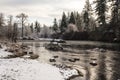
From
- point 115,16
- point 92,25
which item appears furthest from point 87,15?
point 115,16

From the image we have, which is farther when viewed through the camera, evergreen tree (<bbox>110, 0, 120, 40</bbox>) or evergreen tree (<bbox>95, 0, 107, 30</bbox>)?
evergreen tree (<bbox>95, 0, 107, 30</bbox>)

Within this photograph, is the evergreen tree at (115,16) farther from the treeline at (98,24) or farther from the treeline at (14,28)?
the treeline at (14,28)

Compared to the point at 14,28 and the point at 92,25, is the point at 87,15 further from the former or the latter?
the point at 14,28

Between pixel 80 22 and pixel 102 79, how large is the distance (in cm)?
8847

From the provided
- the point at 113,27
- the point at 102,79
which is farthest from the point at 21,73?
the point at 113,27

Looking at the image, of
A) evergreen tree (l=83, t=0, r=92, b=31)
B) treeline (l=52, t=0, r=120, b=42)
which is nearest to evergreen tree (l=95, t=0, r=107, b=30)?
treeline (l=52, t=0, r=120, b=42)

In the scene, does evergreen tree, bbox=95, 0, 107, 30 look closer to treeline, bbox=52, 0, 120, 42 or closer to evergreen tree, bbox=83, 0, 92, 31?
treeline, bbox=52, 0, 120, 42

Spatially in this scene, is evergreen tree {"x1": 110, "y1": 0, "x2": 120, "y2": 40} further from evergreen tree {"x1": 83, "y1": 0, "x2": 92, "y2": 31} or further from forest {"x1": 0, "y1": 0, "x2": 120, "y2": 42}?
evergreen tree {"x1": 83, "y1": 0, "x2": 92, "y2": 31}

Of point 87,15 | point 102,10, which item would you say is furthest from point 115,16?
point 87,15

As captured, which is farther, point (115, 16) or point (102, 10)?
point (102, 10)

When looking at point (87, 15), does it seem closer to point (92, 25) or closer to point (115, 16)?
point (92, 25)

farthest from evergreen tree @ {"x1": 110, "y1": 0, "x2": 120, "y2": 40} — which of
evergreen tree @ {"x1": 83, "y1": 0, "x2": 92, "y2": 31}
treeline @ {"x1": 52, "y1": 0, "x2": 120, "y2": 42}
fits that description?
evergreen tree @ {"x1": 83, "y1": 0, "x2": 92, "y2": 31}

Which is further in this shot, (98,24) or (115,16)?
(98,24)

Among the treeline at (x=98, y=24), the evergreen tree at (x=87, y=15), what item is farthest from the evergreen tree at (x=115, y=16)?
the evergreen tree at (x=87, y=15)
